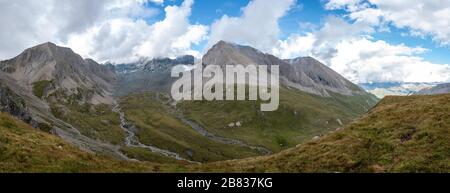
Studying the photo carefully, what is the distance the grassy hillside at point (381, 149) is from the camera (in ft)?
122

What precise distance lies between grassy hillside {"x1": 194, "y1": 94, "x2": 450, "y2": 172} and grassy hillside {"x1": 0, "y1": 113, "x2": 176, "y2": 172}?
8256mm

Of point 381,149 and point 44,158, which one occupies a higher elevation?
point 381,149

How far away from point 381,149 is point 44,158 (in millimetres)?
31666

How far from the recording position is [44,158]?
37.1m

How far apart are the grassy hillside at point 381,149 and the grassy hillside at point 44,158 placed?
325 inches

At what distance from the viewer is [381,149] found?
136 ft

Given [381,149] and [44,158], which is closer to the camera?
[44,158]

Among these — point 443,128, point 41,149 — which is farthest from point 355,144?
point 41,149

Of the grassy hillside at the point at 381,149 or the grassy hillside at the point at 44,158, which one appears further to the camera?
A: the grassy hillside at the point at 381,149

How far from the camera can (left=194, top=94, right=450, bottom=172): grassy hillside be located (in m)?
37.2

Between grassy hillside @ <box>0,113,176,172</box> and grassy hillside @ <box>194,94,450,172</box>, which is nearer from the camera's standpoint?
grassy hillside @ <box>0,113,176,172</box>
